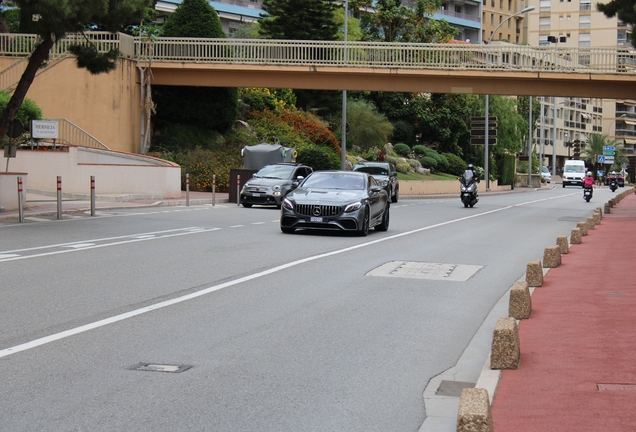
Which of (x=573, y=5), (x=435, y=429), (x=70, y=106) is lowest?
(x=435, y=429)

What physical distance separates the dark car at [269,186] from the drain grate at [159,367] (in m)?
25.4

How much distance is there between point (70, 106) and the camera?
45.9 m

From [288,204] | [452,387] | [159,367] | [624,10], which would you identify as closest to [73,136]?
[288,204]

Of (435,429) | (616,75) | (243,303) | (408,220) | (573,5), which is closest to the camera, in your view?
(435,429)

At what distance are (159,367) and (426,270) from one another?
26.5 feet

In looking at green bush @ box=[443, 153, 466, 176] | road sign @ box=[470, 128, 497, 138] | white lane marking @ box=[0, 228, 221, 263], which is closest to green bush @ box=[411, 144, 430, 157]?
green bush @ box=[443, 153, 466, 176]

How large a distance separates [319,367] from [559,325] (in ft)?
10.3

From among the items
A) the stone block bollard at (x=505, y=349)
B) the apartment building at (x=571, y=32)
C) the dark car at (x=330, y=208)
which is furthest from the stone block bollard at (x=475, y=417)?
the apartment building at (x=571, y=32)

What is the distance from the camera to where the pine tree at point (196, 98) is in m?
50.9

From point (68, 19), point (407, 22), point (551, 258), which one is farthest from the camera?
point (407, 22)

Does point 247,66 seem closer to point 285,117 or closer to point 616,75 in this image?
point 285,117

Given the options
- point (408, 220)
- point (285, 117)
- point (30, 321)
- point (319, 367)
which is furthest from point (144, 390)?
point (285, 117)

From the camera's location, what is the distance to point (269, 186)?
34.0 meters

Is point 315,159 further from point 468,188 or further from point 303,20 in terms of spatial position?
point 468,188
